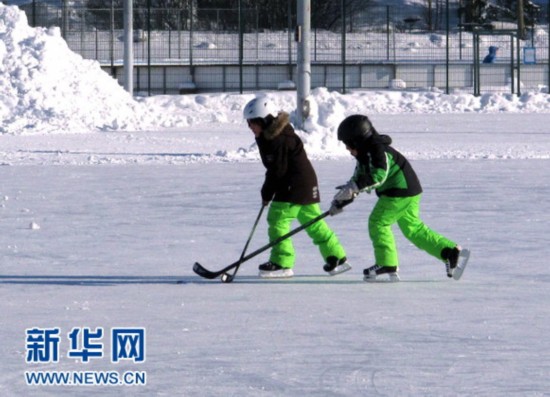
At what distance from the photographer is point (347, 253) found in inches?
378

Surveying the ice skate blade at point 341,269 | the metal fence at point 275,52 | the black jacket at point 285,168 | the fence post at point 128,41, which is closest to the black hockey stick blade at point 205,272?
the black jacket at point 285,168

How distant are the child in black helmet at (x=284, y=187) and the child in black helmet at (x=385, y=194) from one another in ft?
1.13

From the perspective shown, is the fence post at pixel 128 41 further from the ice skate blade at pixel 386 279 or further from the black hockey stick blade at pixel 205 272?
the ice skate blade at pixel 386 279

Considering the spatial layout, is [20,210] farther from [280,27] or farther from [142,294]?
[280,27]

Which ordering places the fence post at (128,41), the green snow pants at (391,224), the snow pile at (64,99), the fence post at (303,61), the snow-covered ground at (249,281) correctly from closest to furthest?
the snow-covered ground at (249,281)
the green snow pants at (391,224)
the fence post at (303,61)
the snow pile at (64,99)
the fence post at (128,41)

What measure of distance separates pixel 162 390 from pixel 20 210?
6574 millimetres

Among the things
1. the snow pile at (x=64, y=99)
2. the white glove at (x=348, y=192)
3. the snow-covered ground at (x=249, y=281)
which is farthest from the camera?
the snow pile at (x=64, y=99)

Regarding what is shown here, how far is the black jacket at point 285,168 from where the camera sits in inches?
334

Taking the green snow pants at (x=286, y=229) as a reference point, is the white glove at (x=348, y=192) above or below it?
above

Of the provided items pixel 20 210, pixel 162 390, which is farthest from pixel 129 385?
pixel 20 210

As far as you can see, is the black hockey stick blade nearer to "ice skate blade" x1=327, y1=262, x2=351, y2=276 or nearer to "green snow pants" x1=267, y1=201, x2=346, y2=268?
"green snow pants" x1=267, y1=201, x2=346, y2=268

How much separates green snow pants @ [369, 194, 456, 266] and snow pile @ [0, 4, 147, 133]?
13.2 metres

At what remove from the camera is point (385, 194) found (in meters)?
8.30

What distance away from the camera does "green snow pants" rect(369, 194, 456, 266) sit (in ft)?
27.2
